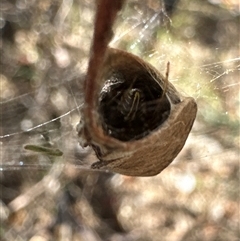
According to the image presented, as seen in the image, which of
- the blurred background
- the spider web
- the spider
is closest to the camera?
the spider

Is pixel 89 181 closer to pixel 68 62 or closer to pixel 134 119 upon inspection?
pixel 68 62

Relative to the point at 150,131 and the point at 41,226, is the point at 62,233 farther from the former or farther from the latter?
the point at 150,131

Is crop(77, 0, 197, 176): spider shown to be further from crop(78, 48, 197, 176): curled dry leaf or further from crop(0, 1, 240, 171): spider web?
crop(0, 1, 240, 171): spider web

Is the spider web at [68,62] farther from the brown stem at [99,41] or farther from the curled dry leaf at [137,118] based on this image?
the brown stem at [99,41]

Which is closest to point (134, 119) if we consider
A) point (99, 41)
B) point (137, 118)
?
point (137, 118)

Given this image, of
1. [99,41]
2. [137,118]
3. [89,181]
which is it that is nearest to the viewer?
[99,41]

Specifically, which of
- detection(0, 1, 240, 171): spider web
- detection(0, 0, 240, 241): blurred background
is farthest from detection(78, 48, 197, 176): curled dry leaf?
detection(0, 0, 240, 241): blurred background

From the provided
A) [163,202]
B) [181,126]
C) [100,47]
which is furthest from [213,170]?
[100,47]

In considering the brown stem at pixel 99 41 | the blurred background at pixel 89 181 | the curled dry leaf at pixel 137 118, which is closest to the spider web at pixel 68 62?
the blurred background at pixel 89 181
